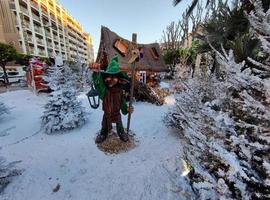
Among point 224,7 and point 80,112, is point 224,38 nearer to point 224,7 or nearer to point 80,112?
point 224,7

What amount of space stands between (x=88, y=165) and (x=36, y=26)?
118 ft

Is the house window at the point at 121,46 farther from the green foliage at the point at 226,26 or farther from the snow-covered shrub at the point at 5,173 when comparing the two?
the snow-covered shrub at the point at 5,173

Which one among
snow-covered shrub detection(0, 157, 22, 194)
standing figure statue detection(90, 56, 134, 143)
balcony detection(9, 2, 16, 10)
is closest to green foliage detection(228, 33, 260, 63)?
standing figure statue detection(90, 56, 134, 143)

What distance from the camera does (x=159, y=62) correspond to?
13453 mm

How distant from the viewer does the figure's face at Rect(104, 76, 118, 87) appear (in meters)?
3.30

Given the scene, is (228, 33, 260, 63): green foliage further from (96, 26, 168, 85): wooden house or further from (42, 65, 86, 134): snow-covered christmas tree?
(96, 26, 168, 85): wooden house

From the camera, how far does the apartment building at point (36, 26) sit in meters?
24.7

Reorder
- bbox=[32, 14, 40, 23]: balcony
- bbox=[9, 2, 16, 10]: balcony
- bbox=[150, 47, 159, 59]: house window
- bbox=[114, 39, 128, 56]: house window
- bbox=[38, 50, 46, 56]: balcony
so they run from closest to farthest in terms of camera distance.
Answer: bbox=[114, 39, 128, 56]: house window
bbox=[150, 47, 159, 59]: house window
bbox=[9, 2, 16, 10]: balcony
bbox=[32, 14, 40, 23]: balcony
bbox=[38, 50, 46, 56]: balcony

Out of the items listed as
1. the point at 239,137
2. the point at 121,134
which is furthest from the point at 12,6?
the point at 239,137

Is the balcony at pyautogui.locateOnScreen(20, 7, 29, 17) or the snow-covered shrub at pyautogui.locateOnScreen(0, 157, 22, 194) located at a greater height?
the balcony at pyautogui.locateOnScreen(20, 7, 29, 17)

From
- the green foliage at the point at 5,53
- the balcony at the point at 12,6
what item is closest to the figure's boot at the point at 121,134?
the green foliage at the point at 5,53

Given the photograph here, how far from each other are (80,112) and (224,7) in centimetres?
432

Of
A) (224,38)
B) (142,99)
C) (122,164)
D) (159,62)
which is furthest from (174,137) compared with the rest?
(159,62)

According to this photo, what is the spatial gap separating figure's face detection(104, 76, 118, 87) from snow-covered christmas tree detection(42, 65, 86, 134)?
1770 millimetres
